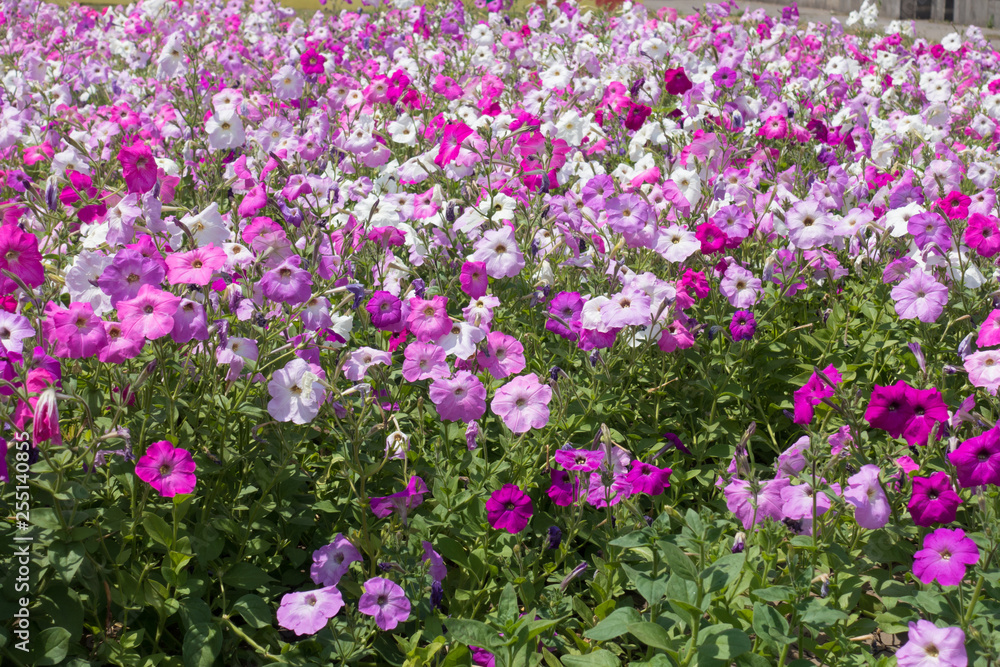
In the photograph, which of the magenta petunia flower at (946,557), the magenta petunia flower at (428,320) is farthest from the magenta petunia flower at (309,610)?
the magenta petunia flower at (946,557)

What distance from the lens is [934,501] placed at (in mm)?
2154

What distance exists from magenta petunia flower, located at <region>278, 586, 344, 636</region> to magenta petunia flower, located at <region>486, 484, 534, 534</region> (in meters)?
0.51

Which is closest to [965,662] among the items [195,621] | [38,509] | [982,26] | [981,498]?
[981,498]

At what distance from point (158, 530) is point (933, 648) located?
81.1 inches

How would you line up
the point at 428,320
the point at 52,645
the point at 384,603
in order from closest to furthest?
the point at 52,645, the point at 384,603, the point at 428,320

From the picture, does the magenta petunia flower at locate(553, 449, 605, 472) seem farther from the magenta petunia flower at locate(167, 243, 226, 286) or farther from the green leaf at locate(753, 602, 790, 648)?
the magenta petunia flower at locate(167, 243, 226, 286)

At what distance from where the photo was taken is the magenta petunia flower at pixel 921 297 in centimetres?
294

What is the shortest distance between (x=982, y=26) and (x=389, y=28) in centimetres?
1511

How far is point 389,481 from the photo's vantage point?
2766mm

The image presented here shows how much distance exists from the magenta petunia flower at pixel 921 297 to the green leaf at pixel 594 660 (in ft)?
5.92

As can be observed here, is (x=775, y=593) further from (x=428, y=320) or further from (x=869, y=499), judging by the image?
(x=428, y=320)

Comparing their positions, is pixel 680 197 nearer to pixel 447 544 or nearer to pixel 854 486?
pixel 854 486

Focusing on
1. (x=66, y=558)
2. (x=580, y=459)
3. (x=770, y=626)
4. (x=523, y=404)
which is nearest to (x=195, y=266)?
(x=66, y=558)

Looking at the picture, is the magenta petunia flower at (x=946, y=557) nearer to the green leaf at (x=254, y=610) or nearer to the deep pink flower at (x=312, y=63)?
the green leaf at (x=254, y=610)
